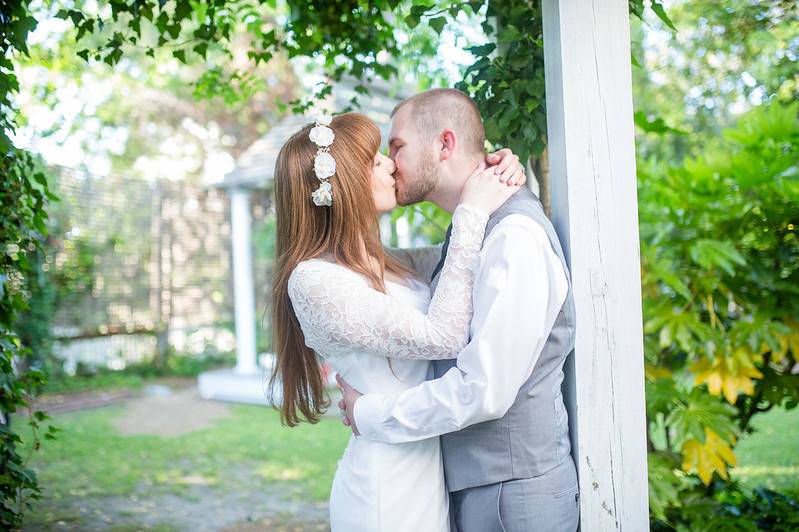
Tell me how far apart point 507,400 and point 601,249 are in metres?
0.51

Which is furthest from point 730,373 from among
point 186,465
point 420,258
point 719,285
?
point 186,465

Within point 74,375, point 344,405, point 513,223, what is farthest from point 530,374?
point 74,375

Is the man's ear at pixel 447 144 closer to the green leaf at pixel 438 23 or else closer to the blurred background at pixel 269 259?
the blurred background at pixel 269 259

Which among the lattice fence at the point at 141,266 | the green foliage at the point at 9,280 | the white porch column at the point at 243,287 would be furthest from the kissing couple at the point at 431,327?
the lattice fence at the point at 141,266

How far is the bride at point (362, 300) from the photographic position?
5.92 feet

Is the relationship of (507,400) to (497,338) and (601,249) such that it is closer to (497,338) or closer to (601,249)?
(497,338)

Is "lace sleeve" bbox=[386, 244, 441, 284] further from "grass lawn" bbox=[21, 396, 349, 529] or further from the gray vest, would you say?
"grass lawn" bbox=[21, 396, 349, 529]

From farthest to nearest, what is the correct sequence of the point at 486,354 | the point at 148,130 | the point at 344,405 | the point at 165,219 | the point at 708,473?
the point at 148,130 → the point at 165,219 → the point at 708,473 → the point at 344,405 → the point at 486,354

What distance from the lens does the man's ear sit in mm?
2100

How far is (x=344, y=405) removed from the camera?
2.10 m

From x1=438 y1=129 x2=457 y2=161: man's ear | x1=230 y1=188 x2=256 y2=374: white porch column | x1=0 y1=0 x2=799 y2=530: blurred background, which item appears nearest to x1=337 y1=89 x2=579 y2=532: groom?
x1=438 y1=129 x2=457 y2=161: man's ear

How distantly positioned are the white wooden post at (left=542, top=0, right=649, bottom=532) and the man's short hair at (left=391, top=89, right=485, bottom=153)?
0.34 m

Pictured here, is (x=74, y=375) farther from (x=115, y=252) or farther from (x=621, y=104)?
(x=621, y=104)

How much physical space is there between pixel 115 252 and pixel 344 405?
896 centimetres
